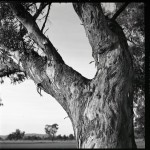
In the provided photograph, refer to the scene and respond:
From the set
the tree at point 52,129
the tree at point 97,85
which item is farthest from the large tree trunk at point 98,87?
the tree at point 52,129

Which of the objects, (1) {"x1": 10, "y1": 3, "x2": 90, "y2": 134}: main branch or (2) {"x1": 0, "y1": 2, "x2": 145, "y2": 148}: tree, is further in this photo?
(1) {"x1": 10, "y1": 3, "x2": 90, "y2": 134}: main branch

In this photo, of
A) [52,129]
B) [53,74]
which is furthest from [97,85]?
[52,129]

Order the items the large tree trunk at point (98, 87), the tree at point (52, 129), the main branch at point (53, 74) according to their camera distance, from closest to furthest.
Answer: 1. the large tree trunk at point (98, 87)
2. the main branch at point (53, 74)
3. the tree at point (52, 129)

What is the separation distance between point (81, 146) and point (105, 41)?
1.82 m

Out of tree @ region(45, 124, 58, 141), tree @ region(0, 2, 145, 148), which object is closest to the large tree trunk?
tree @ region(0, 2, 145, 148)

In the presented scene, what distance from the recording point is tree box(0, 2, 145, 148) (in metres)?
4.61

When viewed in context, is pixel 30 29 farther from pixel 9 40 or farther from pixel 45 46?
pixel 9 40

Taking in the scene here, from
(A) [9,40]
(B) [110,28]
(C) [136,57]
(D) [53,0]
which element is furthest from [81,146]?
(C) [136,57]

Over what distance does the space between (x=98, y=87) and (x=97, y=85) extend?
0.15 feet

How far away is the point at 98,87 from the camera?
189 inches

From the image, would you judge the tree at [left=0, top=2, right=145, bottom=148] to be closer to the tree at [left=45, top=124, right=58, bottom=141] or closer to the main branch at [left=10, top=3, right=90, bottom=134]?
the main branch at [left=10, top=3, right=90, bottom=134]

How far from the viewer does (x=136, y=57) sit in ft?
42.3

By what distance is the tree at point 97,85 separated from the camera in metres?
4.61

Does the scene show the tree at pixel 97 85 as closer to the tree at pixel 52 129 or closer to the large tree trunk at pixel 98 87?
the large tree trunk at pixel 98 87
